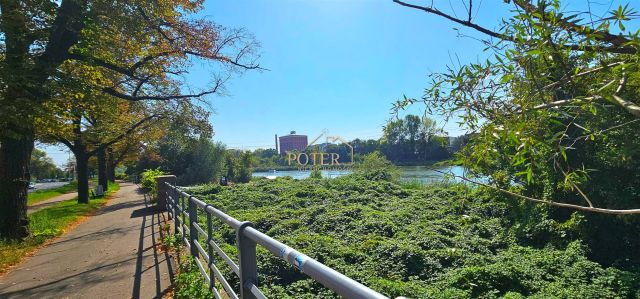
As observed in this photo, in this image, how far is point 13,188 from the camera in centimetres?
984

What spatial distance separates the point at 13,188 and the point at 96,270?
4829 millimetres

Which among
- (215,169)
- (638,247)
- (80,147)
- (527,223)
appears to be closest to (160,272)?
(527,223)

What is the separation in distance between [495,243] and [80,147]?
70.4ft

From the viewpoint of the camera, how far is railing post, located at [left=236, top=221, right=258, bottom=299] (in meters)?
2.76

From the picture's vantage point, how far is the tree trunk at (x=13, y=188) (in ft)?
31.6

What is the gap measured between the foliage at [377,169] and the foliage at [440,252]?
32.3ft

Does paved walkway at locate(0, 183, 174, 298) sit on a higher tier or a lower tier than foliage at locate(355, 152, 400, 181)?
lower

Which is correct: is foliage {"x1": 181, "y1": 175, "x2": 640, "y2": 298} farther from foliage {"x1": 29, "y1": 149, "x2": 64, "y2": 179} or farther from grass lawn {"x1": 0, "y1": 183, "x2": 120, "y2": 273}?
foliage {"x1": 29, "y1": 149, "x2": 64, "y2": 179}

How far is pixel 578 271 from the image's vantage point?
7.00m

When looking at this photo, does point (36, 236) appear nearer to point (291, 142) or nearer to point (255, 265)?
point (255, 265)

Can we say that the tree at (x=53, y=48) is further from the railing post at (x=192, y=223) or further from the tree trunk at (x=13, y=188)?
the railing post at (x=192, y=223)

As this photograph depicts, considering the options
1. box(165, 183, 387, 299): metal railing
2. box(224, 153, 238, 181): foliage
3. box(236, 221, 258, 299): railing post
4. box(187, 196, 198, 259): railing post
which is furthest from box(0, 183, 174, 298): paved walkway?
box(224, 153, 238, 181): foliage

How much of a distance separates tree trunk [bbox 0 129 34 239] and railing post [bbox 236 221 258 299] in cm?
914

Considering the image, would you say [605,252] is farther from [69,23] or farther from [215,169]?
[215,169]
